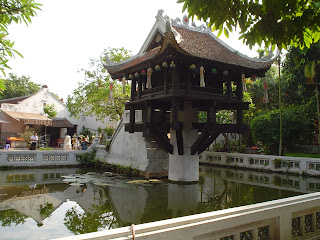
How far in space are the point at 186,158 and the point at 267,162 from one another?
513 cm

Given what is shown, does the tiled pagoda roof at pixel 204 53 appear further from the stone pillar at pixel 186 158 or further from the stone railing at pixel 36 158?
the stone railing at pixel 36 158

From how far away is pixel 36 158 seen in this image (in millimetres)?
13508

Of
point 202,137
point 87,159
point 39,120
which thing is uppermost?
point 39,120

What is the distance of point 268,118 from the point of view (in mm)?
15180

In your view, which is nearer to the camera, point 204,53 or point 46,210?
point 46,210

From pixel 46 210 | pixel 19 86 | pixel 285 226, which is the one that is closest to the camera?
pixel 285 226

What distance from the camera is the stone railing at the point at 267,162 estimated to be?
11531 millimetres

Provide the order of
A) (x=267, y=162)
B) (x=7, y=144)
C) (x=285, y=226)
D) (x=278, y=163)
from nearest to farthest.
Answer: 1. (x=285, y=226)
2. (x=278, y=163)
3. (x=267, y=162)
4. (x=7, y=144)

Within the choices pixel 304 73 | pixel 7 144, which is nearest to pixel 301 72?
pixel 304 73

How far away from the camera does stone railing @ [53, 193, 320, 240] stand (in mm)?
2348

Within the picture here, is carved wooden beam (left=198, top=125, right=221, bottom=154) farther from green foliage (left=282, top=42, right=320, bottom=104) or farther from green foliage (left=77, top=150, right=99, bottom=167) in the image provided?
green foliage (left=282, top=42, right=320, bottom=104)

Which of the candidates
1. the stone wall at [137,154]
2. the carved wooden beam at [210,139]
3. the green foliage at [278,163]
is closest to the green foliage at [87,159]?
the stone wall at [137,154]

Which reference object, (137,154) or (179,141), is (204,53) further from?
(137,154)

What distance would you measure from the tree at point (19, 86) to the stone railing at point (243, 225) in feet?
118
